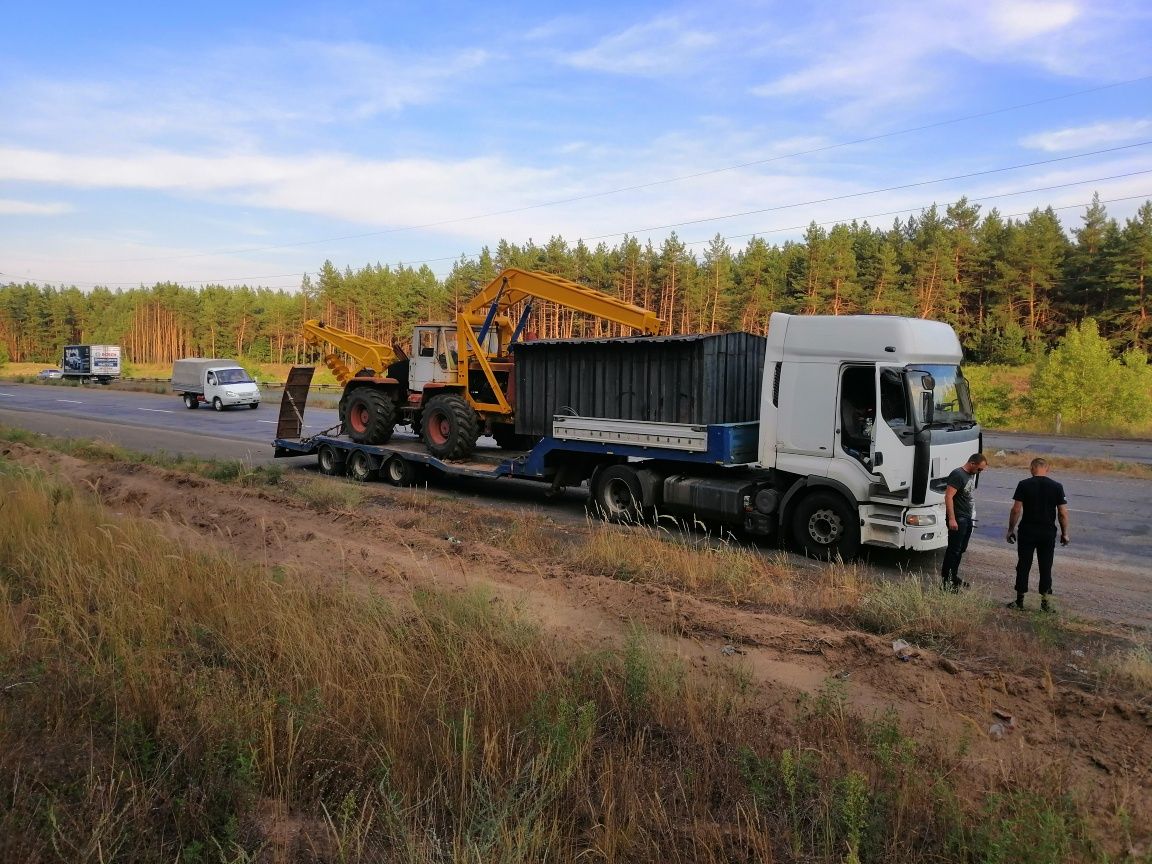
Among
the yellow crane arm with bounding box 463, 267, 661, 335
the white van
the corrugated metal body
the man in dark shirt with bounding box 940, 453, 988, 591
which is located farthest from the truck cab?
the white van

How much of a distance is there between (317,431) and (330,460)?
35.2 feet

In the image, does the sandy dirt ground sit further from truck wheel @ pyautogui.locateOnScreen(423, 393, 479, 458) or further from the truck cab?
truck wheel @ pyautogui.locateOnScreen(423, 393, 479, 458)

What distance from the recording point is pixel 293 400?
17.5 m

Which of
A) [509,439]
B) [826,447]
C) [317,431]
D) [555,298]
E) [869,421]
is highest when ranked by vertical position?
[555,298]

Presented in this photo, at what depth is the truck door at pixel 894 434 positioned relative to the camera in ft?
29.3

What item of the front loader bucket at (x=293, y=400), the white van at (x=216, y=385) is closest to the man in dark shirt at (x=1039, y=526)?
the front loader bucket at (x=293, y=400)

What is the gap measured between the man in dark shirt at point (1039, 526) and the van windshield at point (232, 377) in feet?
116

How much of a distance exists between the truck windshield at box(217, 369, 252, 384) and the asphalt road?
1.44 m

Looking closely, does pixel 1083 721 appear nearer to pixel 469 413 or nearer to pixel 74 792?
pixel 74 792

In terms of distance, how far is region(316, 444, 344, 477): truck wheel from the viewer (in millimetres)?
16438

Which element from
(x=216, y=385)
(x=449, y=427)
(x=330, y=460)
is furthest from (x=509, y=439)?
(x=216, y=385)

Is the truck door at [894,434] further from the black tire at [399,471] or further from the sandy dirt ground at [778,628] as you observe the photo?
the black tire at [399,471]

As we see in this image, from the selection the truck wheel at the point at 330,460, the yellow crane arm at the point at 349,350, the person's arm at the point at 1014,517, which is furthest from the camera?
the yellow crane arm at the point at 349,350

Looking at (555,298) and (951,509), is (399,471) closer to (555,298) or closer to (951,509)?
(555,298)
